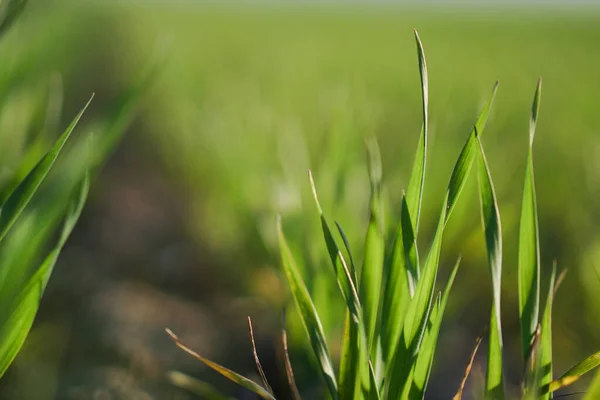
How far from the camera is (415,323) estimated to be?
1.49 feet

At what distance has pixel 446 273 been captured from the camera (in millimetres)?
1110

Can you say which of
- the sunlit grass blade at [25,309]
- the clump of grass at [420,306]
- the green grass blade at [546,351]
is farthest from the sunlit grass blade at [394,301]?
the sunlit grass blade at [25,309]

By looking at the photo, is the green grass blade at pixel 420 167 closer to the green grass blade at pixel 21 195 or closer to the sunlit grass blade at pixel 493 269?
the sunlit grass blade at pixel 493 269

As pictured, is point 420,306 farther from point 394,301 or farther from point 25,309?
point 25,309

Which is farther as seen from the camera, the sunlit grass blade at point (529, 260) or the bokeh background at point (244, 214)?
the bokeh background at point (244, 214)

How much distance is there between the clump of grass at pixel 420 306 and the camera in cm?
44

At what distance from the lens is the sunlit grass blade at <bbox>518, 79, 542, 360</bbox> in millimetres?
441

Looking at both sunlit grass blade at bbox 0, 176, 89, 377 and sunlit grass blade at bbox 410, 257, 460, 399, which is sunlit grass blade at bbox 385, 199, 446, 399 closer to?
sunlit grass blade at bbox 410, 257, 460, 399

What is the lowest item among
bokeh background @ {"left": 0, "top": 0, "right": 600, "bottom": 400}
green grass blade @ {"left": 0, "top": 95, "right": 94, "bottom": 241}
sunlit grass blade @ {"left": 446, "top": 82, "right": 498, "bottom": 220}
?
bokeh background @ {"left": 0, "top": 0, "right": 600, "bottom": 400}

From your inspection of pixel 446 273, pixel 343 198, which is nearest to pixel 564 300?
pixel 446 273

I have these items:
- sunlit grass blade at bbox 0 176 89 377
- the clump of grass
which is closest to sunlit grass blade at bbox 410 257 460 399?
the clump of grass

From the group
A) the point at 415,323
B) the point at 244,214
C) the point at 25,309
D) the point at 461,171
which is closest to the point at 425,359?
the point at 415,323

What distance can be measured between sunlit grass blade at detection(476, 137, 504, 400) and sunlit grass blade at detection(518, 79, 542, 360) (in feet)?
0.06

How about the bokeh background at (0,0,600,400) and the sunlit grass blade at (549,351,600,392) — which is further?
the bokeh background at (0,0,600,400)
